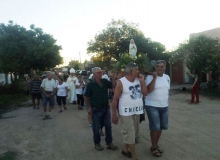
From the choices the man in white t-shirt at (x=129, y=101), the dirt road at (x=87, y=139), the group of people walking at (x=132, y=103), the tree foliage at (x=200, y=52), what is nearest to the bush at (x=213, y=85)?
the tree foliage at (x=200, y=52)

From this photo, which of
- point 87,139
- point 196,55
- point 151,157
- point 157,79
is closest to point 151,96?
point 157,79

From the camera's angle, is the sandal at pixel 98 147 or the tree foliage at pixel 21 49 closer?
the sandal at pixel 98 147

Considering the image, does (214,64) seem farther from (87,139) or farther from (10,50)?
(10,50)

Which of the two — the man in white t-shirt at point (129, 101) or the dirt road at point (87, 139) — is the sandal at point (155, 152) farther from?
the man in white t-shirt at point (129, 101)

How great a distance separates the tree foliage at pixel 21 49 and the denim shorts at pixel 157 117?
64.8 feet

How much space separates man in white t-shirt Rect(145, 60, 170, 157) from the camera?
198 inches

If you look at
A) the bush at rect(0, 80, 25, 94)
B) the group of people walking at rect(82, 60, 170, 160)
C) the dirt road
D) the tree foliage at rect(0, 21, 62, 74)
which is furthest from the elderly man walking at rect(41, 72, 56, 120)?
the tree foliage at rect(0, 21, 62, 74)

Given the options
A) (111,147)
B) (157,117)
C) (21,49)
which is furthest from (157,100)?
(21,49)

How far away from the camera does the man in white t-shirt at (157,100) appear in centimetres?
502

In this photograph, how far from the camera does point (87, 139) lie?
6672 mm

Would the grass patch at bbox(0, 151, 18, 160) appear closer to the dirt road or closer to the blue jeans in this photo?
the dirt road

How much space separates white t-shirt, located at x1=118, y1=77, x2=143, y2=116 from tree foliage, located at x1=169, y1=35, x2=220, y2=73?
12.2 meters

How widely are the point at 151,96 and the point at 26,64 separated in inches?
806

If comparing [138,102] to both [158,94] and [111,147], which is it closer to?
[158,94]
